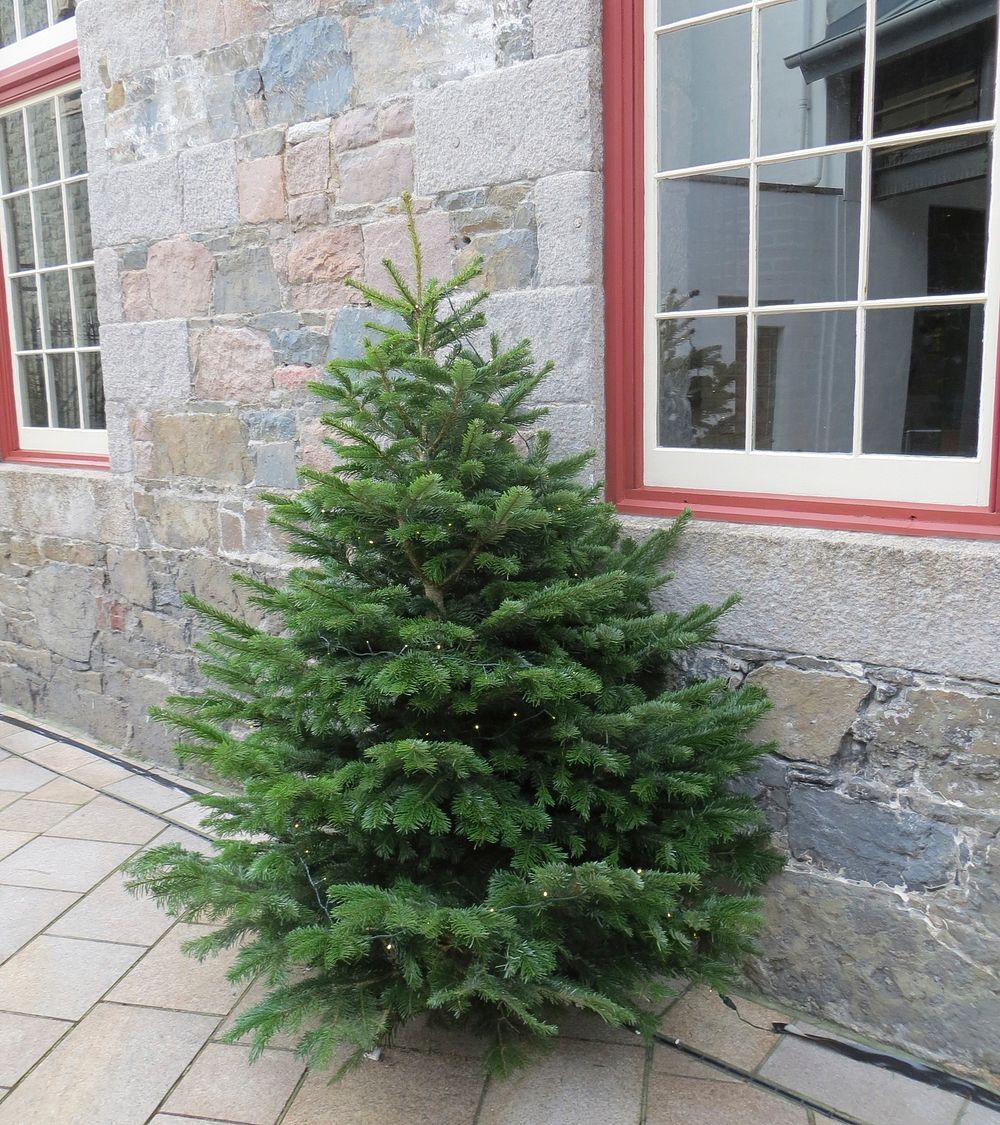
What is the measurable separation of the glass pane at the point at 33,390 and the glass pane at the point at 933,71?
421 centimetres

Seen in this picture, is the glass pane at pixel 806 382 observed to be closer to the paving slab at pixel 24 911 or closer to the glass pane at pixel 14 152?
the paving slab at pixel 24 911

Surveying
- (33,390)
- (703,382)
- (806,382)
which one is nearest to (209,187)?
(33,390)

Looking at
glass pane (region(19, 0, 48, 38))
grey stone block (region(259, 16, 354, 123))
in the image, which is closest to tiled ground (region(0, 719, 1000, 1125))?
grey stone block (region(259, 16, 354, 123))

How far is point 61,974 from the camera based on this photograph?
2.86 meters

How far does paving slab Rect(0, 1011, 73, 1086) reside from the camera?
2.45 m

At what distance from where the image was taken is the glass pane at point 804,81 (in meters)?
2.44

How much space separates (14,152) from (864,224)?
4.37 m

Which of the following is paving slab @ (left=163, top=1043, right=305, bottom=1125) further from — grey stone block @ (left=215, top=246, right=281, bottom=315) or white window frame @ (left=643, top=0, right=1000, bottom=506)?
grey stone block @ (left=215, top=246, right=281, bottom=315)

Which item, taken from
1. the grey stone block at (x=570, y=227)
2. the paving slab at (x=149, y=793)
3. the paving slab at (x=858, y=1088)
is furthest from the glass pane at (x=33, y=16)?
the paving slab at (x=858, y=1088)

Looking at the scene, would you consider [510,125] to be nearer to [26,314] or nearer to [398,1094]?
[398,1094]

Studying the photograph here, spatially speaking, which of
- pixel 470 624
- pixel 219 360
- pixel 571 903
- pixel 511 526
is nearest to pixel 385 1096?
pixel 571 903

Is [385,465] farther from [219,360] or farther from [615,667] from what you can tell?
[219,360]

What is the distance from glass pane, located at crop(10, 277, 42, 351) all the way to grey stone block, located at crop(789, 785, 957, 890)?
14.3 ft

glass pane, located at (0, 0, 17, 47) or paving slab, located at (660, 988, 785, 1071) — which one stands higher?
glass pane, located at (0, 0, 17, 47)
